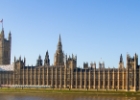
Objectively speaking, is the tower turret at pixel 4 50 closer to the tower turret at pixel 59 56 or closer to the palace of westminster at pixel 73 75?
the palace of westminster at pixel 73 75

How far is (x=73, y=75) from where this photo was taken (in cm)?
11819

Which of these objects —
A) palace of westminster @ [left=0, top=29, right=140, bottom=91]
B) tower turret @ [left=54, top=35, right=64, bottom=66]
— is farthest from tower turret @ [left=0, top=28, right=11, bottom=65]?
tower turret @ [left=54, top=35, right=64, bottom=66]

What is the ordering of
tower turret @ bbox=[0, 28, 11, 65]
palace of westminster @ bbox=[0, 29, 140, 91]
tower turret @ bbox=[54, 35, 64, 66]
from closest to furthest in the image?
palace of westminster @ bbox=[0, 29, 140, 91]
tower turret @ bbox=[54, 35, 64, 66]
tower turret @ bbox=[0, 28, 11, 65]

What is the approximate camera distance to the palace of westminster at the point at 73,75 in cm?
10738

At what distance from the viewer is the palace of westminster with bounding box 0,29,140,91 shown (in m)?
107

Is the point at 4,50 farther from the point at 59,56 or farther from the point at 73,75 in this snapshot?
the point at 73,75

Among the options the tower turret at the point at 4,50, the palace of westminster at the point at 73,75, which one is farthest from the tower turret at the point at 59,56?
the tower turret at the point at 4,50

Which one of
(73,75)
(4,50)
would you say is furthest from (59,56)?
(4,50)

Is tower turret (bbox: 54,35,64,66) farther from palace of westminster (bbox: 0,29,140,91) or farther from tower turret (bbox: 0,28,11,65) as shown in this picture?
tower turret (bbox: 0,28,11,65)

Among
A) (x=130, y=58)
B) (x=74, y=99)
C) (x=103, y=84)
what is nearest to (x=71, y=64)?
(x=103, y=84)

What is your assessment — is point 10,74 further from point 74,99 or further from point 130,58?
point 74,99

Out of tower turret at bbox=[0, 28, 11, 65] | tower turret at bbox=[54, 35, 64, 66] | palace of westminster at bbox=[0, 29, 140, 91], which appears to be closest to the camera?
palace of westminster at bbox=[0, 29, 140, 91]

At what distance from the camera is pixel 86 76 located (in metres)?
116

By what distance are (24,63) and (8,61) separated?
116 ft
